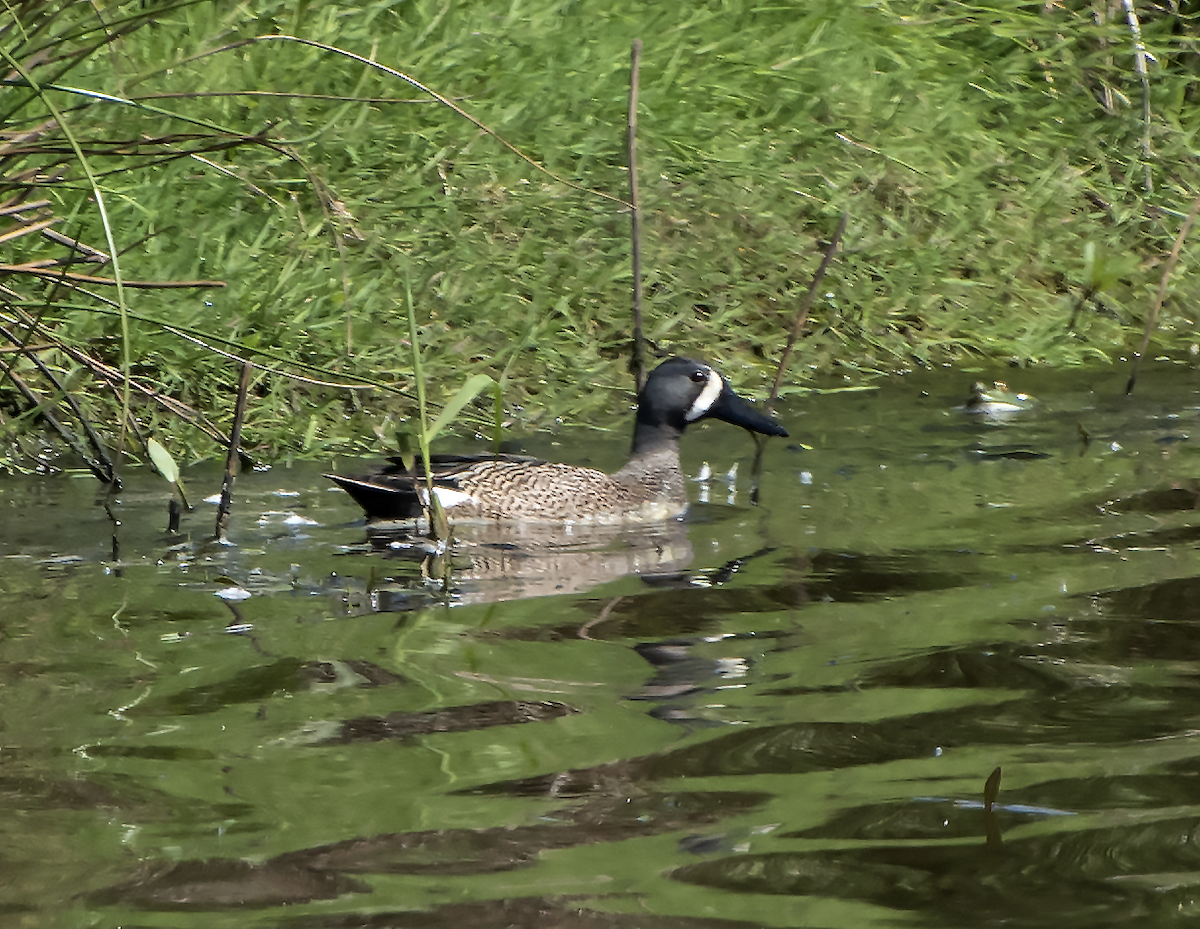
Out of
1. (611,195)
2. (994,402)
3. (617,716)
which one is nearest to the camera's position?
(617,716)

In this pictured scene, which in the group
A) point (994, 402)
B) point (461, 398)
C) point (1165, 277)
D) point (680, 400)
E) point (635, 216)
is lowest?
point (994, 402)

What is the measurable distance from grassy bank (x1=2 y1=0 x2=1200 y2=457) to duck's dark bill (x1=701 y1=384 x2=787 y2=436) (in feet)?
3.09

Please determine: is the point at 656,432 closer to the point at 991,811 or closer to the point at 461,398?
the point at 461,398

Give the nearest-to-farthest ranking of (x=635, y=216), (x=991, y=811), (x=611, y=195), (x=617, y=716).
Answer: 1. (x=991, y=811)
2. (x=617, y=716)
3. (x=635, y=216)
4. (x=611, y=195)

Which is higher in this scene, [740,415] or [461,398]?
[461,398]

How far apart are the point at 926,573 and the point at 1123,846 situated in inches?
82.3

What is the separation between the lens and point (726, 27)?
29.4 ft

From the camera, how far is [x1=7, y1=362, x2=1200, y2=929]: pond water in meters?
2.31

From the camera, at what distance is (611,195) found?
287 inches

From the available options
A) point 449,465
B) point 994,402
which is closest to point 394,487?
point 449,465

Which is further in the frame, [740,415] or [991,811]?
[740,415]

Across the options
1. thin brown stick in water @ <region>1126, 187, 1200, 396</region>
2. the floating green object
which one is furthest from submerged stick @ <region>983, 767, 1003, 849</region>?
the floating green object

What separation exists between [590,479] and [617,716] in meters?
→ 2.82

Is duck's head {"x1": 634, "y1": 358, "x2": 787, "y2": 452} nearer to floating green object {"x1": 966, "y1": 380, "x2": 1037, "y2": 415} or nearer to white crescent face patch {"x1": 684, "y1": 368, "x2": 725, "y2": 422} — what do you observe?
white crescent face patch {"x1": 684, "y1": 368, "x2": 725, "y2": 422}
